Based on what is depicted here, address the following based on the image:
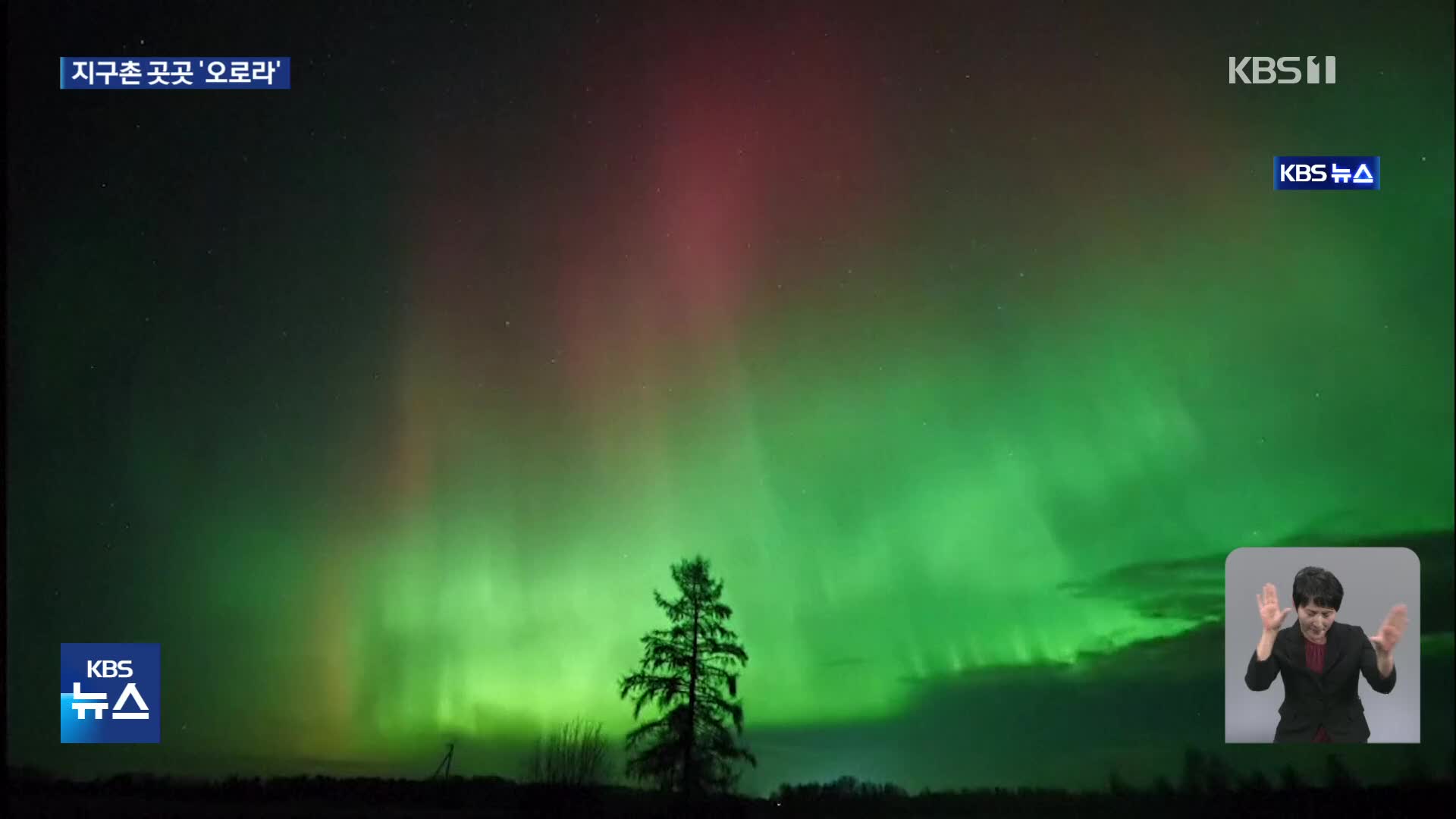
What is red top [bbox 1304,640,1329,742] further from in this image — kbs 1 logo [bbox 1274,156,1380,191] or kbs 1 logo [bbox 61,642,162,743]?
kbs 1 logo [bbox 61,642,162,743]

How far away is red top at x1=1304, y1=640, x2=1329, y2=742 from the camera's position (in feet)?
39.1

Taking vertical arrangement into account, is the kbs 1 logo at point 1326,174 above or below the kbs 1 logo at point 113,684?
above

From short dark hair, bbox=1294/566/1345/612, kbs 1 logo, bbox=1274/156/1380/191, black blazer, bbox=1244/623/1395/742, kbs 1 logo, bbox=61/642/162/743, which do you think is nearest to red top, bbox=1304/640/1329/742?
black blazer, bbox=1244/623/1395/742

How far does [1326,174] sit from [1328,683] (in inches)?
171

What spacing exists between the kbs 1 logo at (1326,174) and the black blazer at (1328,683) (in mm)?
3733

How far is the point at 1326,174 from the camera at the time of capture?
40.3 feet

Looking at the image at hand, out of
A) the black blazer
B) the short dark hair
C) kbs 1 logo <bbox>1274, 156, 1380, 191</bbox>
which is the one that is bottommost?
the black blazer

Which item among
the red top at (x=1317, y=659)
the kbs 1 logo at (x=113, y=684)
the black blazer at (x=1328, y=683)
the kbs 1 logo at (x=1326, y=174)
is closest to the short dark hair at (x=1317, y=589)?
the black blazer at (x=1328, y=683)

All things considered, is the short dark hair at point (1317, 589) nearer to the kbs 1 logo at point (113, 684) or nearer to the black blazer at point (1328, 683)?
the black blazer at point (1328, 683)

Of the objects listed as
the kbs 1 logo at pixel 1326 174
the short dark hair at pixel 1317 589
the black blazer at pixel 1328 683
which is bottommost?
the black blazer at pixel 1328 683

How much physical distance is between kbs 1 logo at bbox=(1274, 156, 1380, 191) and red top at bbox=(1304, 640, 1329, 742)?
3895 millimetres

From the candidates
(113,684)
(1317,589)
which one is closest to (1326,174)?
(1317,589)

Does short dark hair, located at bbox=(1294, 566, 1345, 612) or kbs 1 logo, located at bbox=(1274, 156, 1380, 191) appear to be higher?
kbs 1 logo, located at bbox=(1274, 156, 1380, 191)

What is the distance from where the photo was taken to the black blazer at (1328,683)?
1193 centimetres
